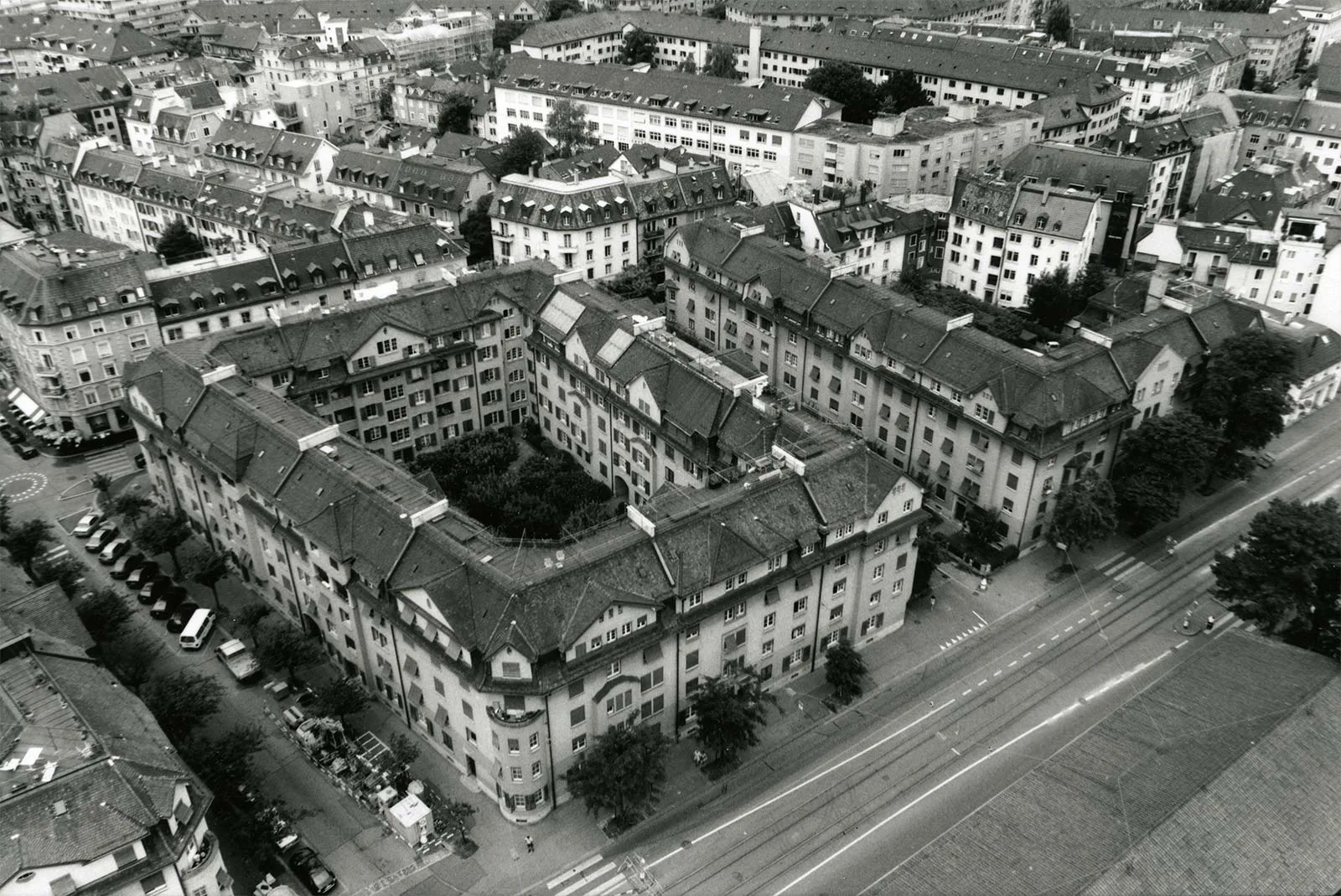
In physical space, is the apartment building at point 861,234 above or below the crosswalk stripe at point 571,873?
above

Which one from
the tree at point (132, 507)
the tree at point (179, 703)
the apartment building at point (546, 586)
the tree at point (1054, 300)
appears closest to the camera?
the apartment building at point (546, 586)

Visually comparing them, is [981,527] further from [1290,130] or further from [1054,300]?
[1290,130]

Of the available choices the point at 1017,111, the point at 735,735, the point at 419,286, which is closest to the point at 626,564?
the point at 735,735

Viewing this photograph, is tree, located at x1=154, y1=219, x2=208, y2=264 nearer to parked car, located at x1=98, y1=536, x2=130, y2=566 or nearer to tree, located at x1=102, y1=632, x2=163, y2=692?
parked car, located at x1=98, y1=536, x2=130, y2=566

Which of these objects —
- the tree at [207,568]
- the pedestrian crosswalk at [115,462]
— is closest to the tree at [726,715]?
the tree at [207,568]

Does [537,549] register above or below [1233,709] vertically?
above

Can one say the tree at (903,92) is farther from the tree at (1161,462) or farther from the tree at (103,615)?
the tree at (103,615)

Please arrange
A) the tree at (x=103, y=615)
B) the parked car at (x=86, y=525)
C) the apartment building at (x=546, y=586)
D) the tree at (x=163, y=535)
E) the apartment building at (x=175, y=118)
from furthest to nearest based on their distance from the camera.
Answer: the apartment building at (x=175, y=118) → the parked car at (x=86, y=525) → the tree at (x=163, y=535) → the tree at (x=103, y=615) → the apartment building at (x=546, y=586)

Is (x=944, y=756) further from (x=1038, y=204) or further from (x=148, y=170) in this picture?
(x=148, y=170)
